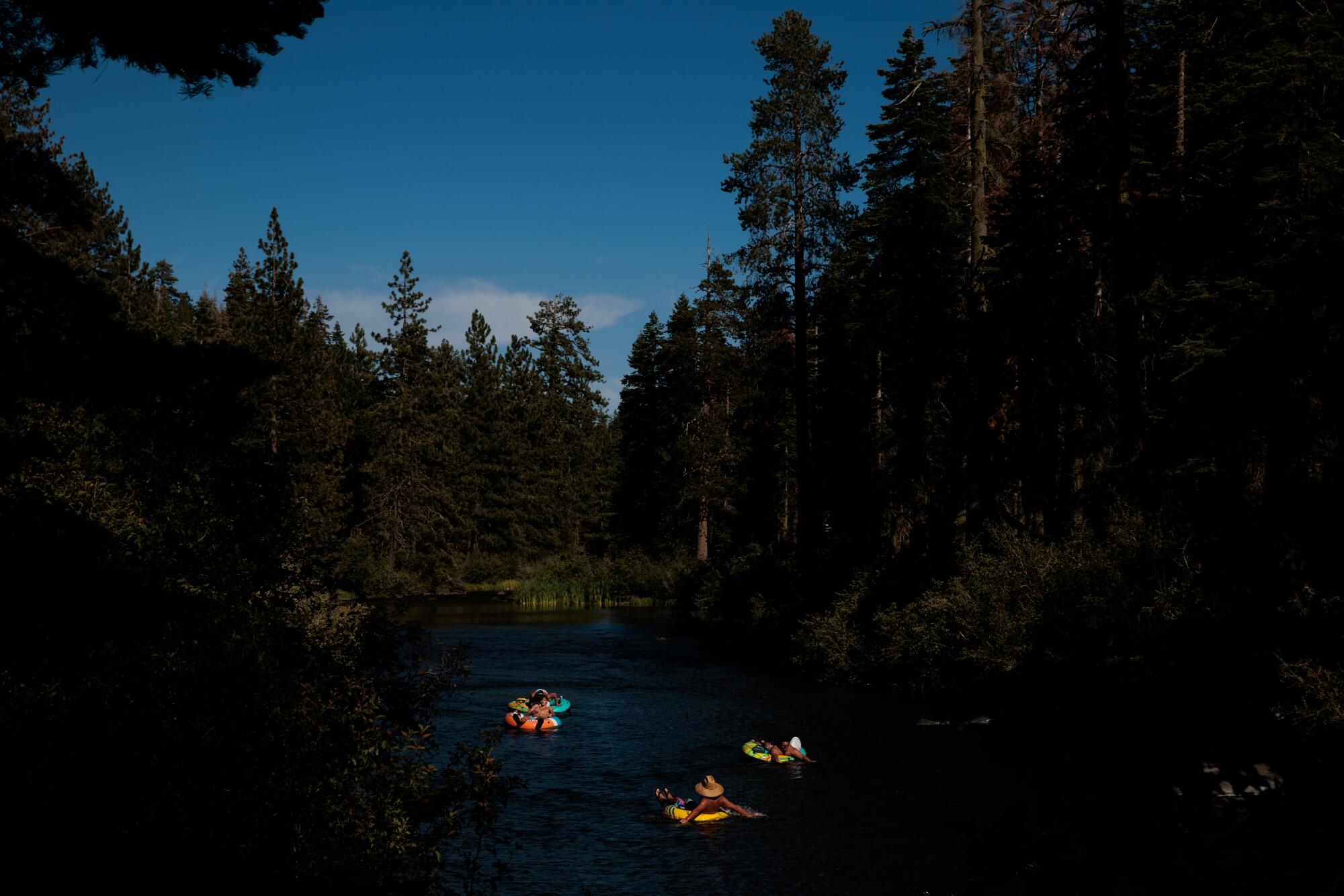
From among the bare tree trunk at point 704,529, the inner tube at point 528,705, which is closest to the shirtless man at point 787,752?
the inner tube at point 528,705

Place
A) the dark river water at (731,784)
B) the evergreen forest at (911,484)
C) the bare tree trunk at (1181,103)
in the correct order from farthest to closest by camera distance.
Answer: the bare tree trunk at (1181,103) < the dark river water at (731,784) < the evergreen forest at (911,484)

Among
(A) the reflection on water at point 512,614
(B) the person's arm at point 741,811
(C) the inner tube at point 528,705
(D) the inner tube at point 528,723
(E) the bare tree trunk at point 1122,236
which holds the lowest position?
(B) the person's arm at point 741,811

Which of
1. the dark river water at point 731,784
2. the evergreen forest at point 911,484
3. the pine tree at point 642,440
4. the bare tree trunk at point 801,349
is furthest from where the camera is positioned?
the pine tree at point 642,440

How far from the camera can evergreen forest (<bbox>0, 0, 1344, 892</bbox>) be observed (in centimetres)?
456

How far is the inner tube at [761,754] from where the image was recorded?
19.3 m

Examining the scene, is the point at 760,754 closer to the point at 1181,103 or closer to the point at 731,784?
the point at 731,784

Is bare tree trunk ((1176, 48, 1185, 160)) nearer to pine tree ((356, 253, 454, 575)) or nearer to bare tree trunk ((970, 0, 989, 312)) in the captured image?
bare tree trunk ((970, 0, 989, 312))

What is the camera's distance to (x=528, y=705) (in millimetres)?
24094

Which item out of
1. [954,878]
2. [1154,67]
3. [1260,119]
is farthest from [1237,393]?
[1154,67]

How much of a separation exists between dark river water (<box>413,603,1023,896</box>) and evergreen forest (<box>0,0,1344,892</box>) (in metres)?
1.75

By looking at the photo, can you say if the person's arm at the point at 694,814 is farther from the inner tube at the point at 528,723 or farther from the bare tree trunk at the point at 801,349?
the bare tree trunk at the point at 801,349

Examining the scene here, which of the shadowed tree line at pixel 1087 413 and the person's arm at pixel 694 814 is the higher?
the shadowed tree line at pixel 1087 413

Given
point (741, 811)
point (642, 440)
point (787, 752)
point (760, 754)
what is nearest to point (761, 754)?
point (760, 754)

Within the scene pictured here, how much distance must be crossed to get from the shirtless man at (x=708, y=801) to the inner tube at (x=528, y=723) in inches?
276
